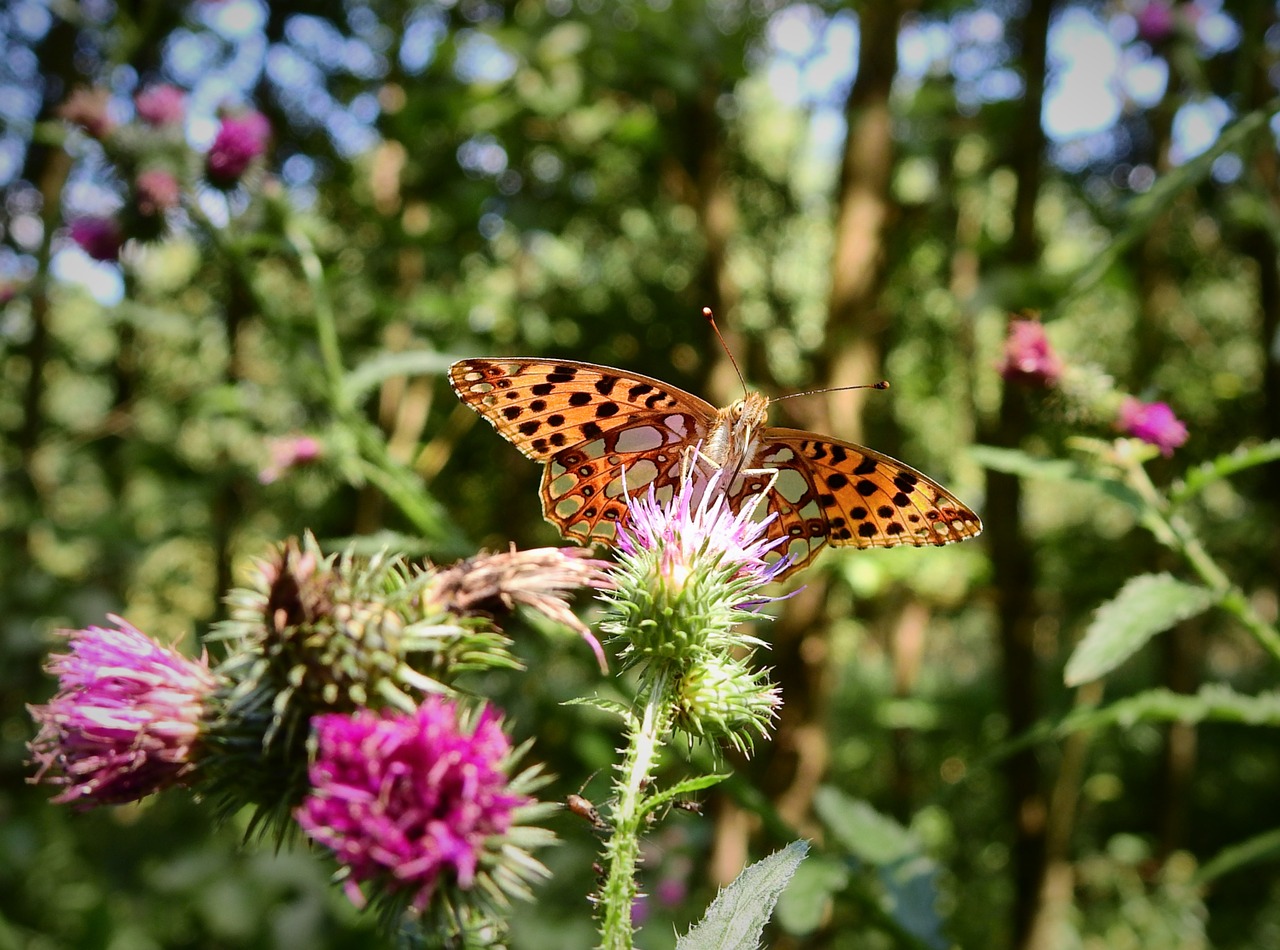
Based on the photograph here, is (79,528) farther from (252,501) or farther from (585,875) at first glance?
(585,875)

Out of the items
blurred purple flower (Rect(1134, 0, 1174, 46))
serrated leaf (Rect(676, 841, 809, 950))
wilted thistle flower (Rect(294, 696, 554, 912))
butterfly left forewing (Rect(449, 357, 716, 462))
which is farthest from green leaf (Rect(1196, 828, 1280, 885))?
blurred purple flower (Rect(1134, 0, 1174, 46))

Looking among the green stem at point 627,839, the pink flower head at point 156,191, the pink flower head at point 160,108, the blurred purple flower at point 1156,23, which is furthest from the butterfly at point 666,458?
the blurred purple flower at point 1156,23

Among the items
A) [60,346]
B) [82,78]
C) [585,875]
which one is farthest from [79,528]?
[82,78]

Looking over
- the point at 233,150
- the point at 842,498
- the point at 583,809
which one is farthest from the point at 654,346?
the point at 583,809

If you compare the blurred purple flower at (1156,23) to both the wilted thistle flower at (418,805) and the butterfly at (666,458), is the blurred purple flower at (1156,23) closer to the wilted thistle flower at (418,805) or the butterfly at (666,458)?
the butterfly at (666,458)

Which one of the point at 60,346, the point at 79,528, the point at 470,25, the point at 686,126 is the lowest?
the point at 79,528

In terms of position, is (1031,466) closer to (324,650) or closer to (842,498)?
(842,498)

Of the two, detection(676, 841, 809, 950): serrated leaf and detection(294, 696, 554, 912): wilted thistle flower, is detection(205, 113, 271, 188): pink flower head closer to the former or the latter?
detection(294, 696, 554, 912): wilted thistle flower
